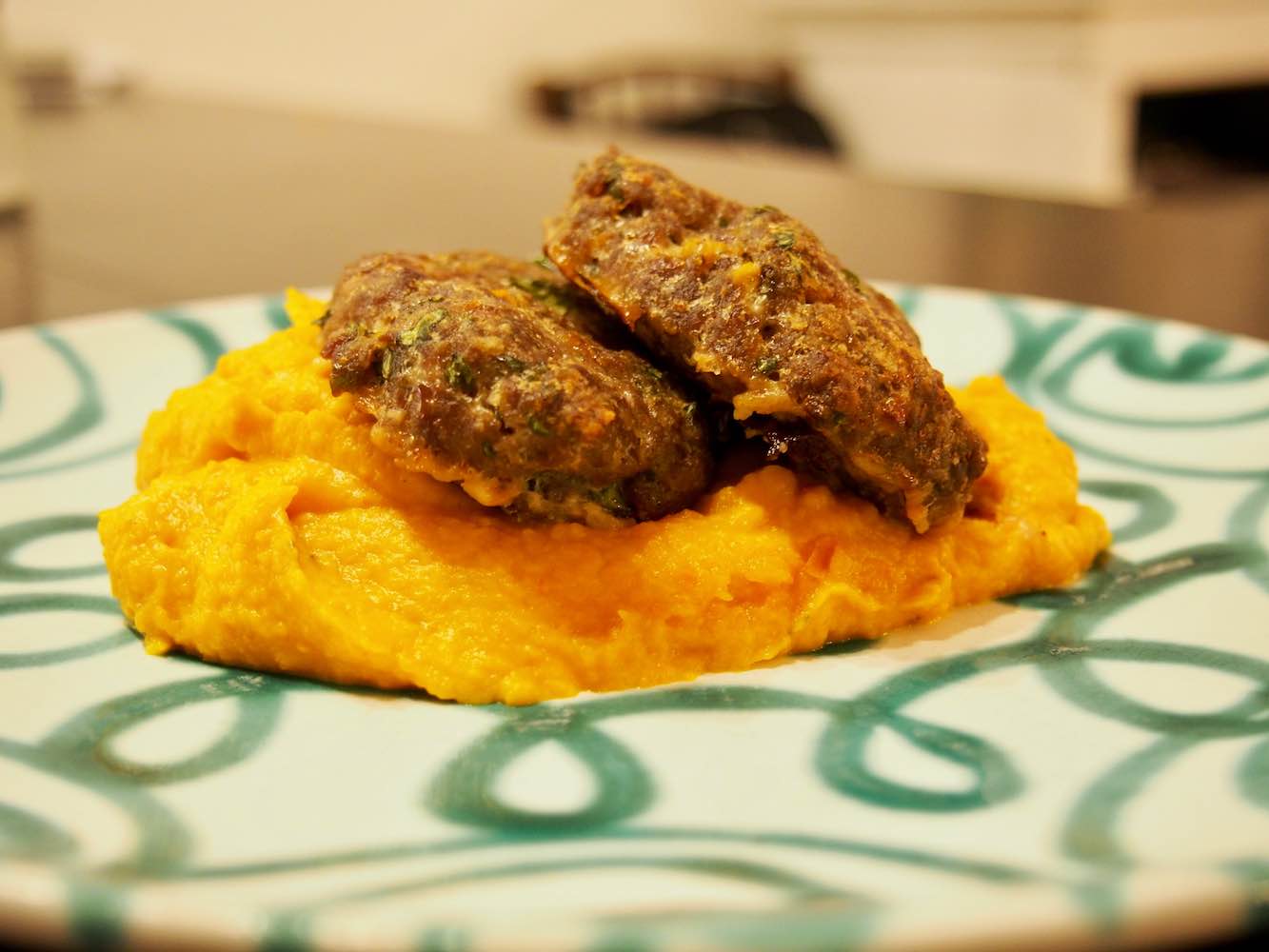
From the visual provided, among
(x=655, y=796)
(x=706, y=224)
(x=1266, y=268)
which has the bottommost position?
(x=655, y=796)

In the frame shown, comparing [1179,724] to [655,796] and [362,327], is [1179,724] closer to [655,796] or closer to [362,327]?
[655,796]

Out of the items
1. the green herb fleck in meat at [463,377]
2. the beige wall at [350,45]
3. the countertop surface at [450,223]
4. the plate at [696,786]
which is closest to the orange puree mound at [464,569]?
the plate at [696,786]

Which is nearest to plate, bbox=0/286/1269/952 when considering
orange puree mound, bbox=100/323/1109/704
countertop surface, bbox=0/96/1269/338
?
orange puree mound, bbox=100/323/1109/704

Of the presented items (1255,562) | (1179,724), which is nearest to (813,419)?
(1179,724)

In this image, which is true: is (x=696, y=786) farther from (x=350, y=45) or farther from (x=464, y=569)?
(x=350, y=45)

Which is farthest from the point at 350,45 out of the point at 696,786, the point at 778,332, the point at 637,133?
the point at 696,786

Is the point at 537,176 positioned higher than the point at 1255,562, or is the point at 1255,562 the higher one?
the point at 537,176

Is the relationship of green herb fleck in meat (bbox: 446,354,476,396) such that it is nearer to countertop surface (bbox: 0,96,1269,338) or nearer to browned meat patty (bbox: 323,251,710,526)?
browned meat patty (bbox: 323,251,710,526)
